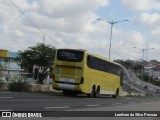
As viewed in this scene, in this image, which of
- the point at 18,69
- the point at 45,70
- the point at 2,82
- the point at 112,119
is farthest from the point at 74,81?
the point at 18,69

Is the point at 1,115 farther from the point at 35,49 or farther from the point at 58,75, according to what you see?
the point at 35,49

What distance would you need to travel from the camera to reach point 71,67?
1393 inches

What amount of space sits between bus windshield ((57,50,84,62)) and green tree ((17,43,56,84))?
162 feet

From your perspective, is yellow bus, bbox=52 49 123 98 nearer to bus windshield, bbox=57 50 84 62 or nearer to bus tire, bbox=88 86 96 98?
bus windshield, bbox=57 50 84 62

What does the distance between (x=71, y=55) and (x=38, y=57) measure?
5164 centimetres

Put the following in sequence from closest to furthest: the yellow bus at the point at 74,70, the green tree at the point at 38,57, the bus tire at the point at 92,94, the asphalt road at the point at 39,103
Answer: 1. the asphalt road at the point at 39,103
2. the yellow bus at the point at 74,70
3. the bus tire at the point at 92,94
4. the green tree at the point at 38,57

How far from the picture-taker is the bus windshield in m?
35.2

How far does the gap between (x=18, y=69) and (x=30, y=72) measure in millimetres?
15303

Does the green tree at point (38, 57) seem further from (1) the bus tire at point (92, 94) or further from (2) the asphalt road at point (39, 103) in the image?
(2) the asphalt road at point (39, 103)

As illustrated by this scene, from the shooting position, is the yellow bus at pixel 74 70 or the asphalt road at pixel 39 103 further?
the yellow bus at pixel 74 70

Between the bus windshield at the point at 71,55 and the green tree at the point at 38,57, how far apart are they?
4937 cm

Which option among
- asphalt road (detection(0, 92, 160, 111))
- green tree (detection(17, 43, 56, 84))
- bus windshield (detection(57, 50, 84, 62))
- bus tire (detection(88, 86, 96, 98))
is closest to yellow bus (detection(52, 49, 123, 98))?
bus windshield (detection(57, 50, 84, 62))

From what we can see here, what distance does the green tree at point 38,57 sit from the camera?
8625cm

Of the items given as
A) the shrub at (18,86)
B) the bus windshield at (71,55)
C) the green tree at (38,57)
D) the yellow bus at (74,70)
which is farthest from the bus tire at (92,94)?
the green tree at (38,57)
